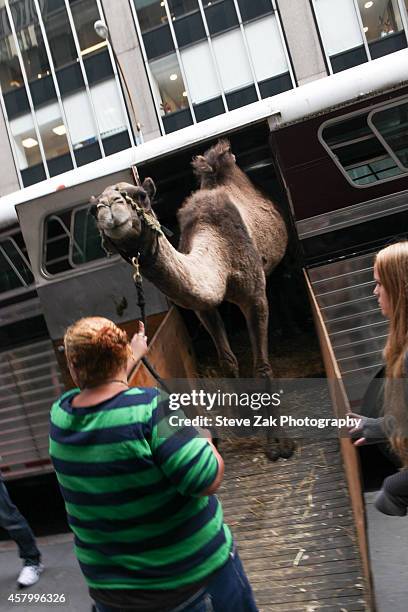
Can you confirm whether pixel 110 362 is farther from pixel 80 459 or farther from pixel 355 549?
pixel 355 549

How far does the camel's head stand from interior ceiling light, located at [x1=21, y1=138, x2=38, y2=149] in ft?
37.5

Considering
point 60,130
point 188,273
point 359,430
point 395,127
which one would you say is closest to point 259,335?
point 188,273

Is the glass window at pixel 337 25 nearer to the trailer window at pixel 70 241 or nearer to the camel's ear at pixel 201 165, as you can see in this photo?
the camel's ear at pixel 201 165

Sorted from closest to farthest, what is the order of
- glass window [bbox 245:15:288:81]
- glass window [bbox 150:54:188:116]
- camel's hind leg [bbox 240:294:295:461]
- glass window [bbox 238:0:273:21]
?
camel's hind leg [bbox 240:294:295:461]
glass window [bbox 238:0:273:21]
glass window [bbox 245:15:288:81]
glass window [bbox 150:54:188:116]

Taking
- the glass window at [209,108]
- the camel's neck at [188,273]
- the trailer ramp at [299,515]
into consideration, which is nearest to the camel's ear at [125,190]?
the camel's neck at [188,273]

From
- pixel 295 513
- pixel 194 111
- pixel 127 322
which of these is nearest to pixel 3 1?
pixel 194 111

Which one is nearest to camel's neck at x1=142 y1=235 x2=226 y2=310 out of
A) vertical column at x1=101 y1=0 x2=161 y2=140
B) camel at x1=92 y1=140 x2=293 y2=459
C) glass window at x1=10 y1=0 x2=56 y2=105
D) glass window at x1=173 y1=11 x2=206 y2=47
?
camel at x1=92 y1=140 x2=293 y2=459

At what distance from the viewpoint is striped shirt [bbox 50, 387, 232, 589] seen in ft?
6.00

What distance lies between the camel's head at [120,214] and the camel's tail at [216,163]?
1.62 m

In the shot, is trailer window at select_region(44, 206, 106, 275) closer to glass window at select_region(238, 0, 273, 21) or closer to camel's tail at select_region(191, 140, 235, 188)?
camel's tail at select_region(191, 140, 235, 188)

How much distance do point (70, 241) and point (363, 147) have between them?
296cm

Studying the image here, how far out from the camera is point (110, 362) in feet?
6.48

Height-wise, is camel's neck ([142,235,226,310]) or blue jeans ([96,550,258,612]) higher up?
camel's neck ([142,235,226,310])

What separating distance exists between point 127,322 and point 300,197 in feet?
6.87
